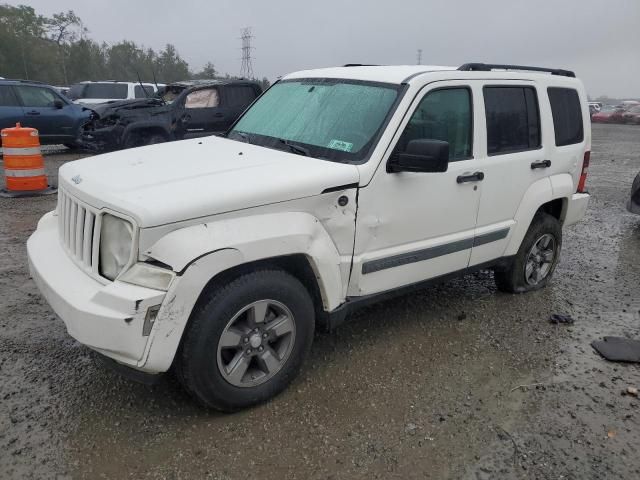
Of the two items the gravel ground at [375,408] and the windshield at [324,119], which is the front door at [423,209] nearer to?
the windshield at [324,119]

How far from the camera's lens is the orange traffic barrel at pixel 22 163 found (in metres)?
7.89

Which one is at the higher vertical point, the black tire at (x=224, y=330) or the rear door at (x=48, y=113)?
the rear door at (x=48, y=113)

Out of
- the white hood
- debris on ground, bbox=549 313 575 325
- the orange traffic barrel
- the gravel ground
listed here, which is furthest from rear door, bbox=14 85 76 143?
debris on ground, bbox=549 313 575 325

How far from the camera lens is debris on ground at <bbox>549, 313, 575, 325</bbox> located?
14.2 ft

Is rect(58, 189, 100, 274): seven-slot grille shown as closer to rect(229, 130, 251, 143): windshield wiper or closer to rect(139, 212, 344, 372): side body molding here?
rect(139, 212, 344, 372): side body molding

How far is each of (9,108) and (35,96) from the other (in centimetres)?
66

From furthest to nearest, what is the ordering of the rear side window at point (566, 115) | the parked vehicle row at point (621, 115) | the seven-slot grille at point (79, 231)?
A: the parked vehicle row at point (621, 115) < the rear side window at point (566, 115) < the seven-slot grille at point (79, 231)

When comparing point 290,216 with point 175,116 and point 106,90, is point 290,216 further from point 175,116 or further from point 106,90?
point 106,90

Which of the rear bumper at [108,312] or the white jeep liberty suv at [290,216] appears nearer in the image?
the rear bumper at [108,312]

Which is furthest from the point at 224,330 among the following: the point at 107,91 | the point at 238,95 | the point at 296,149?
the point at 107,91

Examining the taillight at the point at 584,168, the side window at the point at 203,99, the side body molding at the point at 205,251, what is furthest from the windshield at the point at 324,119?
the side window at the point at 203,99

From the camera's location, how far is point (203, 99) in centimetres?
1085

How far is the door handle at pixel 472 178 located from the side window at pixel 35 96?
11.6 metres

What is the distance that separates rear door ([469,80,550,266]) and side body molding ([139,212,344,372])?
171 cm
